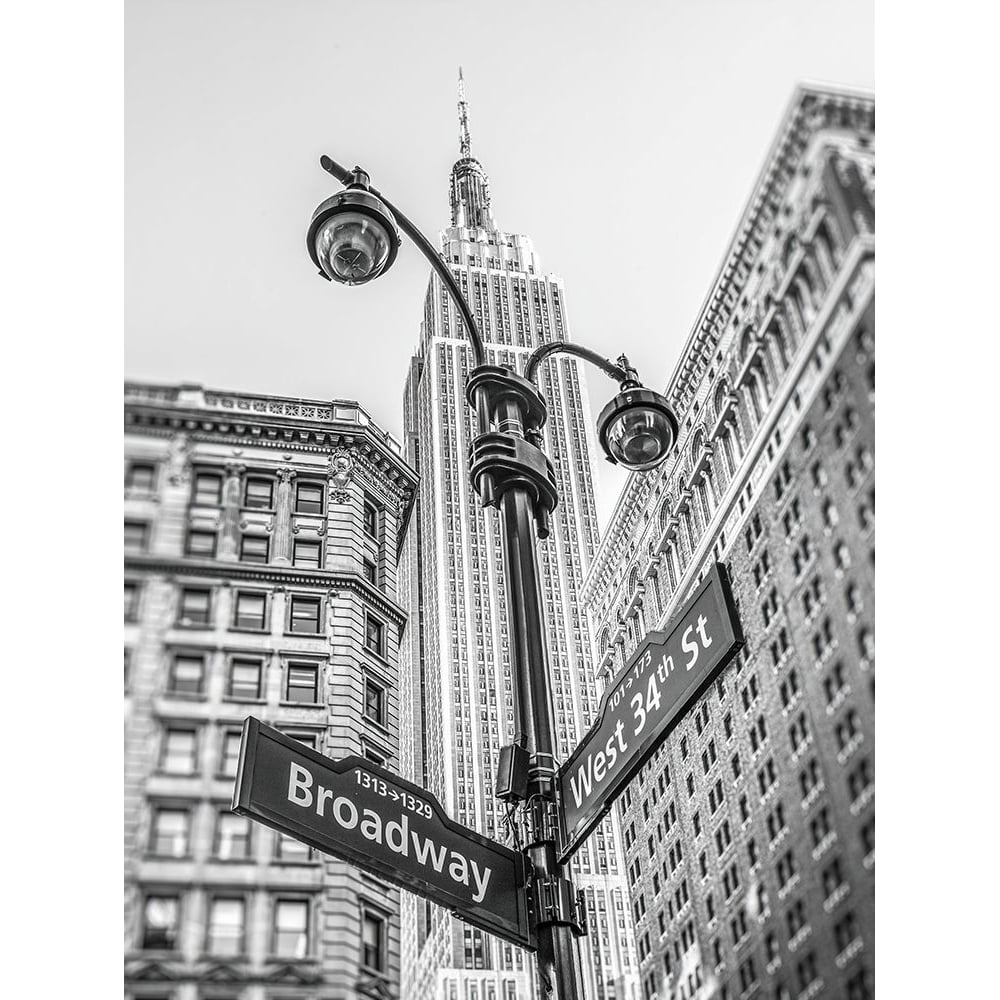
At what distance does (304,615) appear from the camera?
2.26m

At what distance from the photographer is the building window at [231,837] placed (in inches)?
61.9

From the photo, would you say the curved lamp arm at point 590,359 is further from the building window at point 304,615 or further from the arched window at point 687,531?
the building window at point 304,615

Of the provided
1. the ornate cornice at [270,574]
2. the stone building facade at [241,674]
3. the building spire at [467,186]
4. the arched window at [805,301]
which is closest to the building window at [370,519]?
the stone building facade at [241,674]

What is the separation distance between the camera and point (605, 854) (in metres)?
3.08

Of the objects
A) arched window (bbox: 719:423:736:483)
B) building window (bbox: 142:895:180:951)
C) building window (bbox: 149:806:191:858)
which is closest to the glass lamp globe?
arched window (bbox: 719:423:736:483)

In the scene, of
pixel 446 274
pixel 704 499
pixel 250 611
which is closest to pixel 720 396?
pixel 704 499

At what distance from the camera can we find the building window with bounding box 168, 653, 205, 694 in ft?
4.99

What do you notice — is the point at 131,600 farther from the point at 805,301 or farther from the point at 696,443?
the point at 696,443

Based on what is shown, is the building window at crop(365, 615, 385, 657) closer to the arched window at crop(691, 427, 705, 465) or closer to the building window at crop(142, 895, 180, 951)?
the arched window at crop(691, 427, 705, 465)

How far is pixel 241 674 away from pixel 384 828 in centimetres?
58
